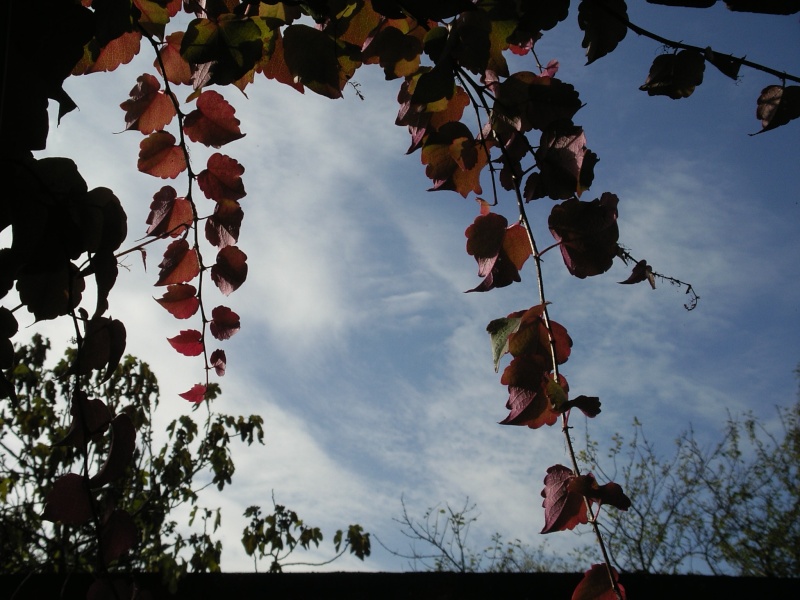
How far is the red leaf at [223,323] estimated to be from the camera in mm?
980

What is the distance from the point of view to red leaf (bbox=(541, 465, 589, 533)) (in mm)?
610

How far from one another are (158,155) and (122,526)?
0.55 meters

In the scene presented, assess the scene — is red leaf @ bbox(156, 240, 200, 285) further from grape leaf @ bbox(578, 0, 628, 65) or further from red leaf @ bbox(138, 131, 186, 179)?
grape leaf @ bbox(578, 0, 628, 65)

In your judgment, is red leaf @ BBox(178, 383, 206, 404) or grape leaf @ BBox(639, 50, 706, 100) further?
red leaf @ BBox(178, 383, 206, 404)

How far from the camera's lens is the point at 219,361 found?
1009mm

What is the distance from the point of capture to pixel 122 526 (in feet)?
2.00

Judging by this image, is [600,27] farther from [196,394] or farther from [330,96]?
[196,394]

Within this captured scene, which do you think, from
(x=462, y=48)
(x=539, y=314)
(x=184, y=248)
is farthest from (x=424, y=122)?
(x=184, y=248)

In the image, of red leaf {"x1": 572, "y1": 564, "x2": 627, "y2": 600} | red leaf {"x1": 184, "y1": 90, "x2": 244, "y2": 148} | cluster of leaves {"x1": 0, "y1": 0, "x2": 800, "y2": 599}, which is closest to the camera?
cluster of leaves {"x1": 0, "y1": 0, "x2": 800, "y2": 599}

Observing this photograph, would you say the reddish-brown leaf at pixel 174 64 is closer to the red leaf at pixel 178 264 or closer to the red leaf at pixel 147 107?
the red leaf at pixel 147 107

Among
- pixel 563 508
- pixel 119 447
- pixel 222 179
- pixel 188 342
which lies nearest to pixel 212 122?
pixel 222 179

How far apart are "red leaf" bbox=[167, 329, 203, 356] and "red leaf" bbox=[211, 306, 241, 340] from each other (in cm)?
3

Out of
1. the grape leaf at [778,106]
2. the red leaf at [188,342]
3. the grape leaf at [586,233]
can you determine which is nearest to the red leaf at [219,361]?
the red leaf at [188,342]

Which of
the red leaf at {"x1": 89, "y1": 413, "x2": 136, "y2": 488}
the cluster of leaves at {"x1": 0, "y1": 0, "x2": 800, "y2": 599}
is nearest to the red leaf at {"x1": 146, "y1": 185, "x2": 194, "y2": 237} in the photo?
the cluster of leaves at {"x1": 0, "y1": 0, "x2": 800, "y2": 599}
